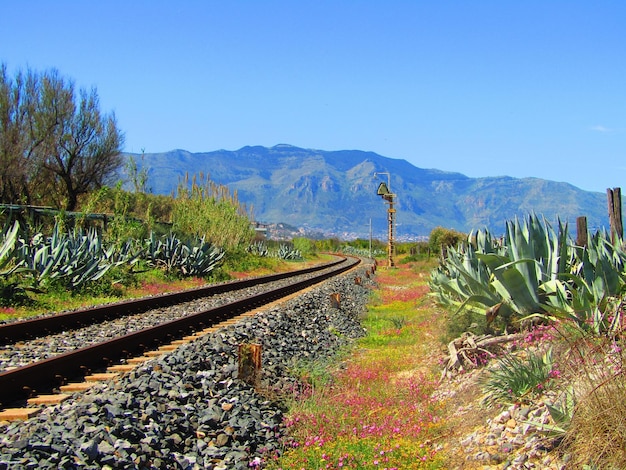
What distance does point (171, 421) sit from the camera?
568 cm

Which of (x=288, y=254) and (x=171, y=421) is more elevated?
(x=171, y=421)

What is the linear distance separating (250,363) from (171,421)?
1.71 meters

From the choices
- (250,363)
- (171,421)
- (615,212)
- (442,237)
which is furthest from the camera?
(442,237)

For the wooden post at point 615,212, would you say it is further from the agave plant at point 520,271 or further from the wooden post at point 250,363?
the wooden post at point 250,363

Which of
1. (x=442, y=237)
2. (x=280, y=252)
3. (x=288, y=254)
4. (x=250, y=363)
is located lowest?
(x=288, y=254)

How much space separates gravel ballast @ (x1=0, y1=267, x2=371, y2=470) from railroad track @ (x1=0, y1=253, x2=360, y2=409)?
28.0 inches

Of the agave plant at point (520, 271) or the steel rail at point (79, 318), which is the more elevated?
the agave plant at point (520, 271)

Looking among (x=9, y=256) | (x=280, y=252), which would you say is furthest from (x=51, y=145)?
(x=9, y=256)

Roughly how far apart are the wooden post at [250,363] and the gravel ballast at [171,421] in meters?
0.12

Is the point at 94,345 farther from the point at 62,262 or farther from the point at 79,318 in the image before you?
the point at 62,262

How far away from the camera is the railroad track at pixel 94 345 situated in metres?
6.73

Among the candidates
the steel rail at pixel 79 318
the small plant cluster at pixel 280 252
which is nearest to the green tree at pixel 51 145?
Answer: the small plant cluster at pixel 280 252

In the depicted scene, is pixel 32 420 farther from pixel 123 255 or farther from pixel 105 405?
pixel 123 255

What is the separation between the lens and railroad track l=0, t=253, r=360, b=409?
673cm
